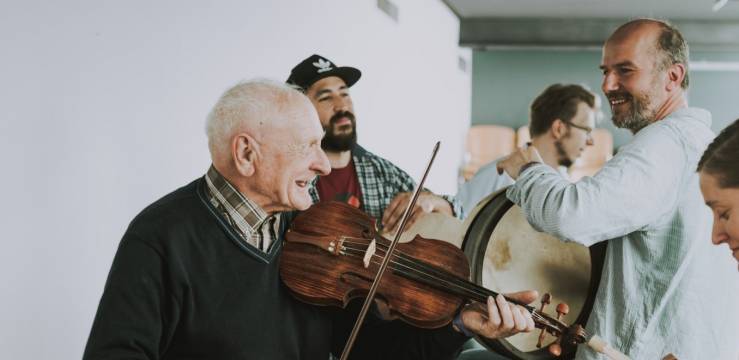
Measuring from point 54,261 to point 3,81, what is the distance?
455 millimetres

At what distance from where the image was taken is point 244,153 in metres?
1.59

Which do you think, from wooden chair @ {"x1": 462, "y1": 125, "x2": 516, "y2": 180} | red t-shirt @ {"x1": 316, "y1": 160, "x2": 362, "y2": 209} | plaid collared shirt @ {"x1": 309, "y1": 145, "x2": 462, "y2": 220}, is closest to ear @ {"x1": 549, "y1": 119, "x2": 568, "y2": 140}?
plaid collared shirt @ {"x1": 309, "y1": 145, "x2": 462, "y2": 220}

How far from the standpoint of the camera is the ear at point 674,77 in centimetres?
195

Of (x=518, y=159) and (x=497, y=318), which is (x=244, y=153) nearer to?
(x=497, y=318)

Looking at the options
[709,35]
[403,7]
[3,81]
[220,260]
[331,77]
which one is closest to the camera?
[220,260]

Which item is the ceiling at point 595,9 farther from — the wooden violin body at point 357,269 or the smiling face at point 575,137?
the wooden violin body at point 357,269

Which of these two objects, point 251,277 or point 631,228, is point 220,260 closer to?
point 251,277

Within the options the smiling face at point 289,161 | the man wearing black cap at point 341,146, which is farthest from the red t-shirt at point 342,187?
the smiling face at point 289,161

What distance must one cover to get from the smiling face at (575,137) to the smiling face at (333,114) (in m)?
1.40

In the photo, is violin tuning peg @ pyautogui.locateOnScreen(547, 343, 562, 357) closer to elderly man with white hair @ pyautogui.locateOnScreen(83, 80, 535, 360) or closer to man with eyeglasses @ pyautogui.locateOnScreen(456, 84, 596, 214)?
elderly man with white hair @ pyautogui.locateOnScreen(83, 80, 535, 360)

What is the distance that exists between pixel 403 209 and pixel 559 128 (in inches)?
70.4

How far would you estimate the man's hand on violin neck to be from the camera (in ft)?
6.95

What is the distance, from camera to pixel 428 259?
174cm

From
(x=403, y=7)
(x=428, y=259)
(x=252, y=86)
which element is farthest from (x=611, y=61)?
(x=403, y=7)
